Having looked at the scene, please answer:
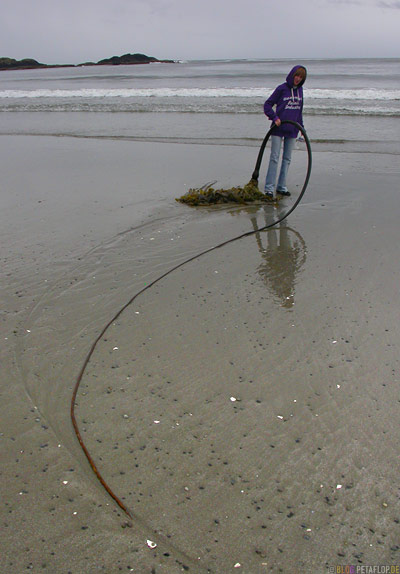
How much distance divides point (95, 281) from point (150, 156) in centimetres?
598

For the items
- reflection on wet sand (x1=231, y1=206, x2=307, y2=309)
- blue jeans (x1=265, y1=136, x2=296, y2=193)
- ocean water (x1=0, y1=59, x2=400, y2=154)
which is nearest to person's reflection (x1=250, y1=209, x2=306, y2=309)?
reflection on wet sand (x1=231, y1=206, x2=307, y2=309)

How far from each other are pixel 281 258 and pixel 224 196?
7.04ft

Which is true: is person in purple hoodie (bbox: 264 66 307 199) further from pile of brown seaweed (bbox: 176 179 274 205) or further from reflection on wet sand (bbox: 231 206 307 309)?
reflection on wet sand (bbox: 231 206 307 309)

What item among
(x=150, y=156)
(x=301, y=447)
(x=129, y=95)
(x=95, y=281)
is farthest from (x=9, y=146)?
A: (x=129, y=95)

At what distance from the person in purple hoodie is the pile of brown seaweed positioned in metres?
0.19

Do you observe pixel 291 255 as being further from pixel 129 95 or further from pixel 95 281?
pixel 129 95

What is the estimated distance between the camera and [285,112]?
655 centimetres

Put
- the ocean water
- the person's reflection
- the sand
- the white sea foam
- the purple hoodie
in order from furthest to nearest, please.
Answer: the white sea foam
the ocean water
the purple hoodie
the person's reflection
the sand

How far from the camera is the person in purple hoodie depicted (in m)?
6.31

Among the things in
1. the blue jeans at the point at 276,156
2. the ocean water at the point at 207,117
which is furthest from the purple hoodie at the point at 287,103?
the ocean water at the point at 207,117

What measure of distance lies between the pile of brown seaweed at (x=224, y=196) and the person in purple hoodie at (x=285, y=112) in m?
0.19

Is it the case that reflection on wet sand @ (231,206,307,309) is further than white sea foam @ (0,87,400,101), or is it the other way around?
white sea foam @ (0,87,400,101)

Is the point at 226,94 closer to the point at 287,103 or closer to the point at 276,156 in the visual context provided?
the point at 276,156

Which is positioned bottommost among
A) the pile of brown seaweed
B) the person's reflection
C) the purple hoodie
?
the person's reflection
